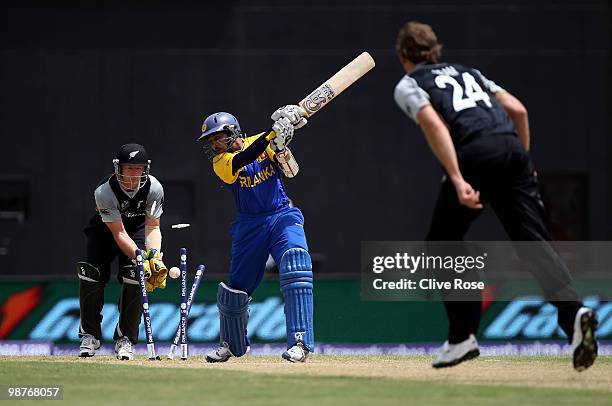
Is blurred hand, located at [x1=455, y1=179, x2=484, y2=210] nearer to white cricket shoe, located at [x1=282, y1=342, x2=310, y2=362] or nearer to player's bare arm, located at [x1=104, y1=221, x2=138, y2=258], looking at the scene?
white cricket shoe, located at [x1=282, y1=342, x2=310, y2=362]

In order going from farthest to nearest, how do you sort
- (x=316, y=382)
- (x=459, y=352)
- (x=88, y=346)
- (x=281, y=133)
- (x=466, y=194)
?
(x=88, y=346) < (x=281, y=133) < (x=459, y=352) < (x=316, y=382) < (x=466, y=194)

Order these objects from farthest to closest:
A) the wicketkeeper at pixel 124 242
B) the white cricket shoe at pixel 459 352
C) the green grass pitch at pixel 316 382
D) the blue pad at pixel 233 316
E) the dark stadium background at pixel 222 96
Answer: the dark stadium background at pixel 222 96
the wicketkeeper at pixel 124 242
the blue pad at pixel 233 316
the white cricket shoe at pixel 459 352
the green grass pitch at pixel 316 382

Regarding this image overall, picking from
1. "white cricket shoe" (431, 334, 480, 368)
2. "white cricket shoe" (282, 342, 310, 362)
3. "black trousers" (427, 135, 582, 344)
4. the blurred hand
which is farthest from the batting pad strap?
the blurred hand

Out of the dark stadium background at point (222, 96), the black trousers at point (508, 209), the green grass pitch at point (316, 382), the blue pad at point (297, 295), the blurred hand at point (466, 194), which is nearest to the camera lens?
the green grass pitch at point (316, 382)

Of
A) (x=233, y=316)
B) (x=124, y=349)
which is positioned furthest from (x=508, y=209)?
(x=124, y=349)

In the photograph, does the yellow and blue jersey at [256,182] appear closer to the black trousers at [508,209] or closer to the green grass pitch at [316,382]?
the green grass pitch at [316,382]

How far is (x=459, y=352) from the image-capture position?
8.73 metres

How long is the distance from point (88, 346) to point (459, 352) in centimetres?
336

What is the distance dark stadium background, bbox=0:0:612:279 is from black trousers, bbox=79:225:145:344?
766 cm

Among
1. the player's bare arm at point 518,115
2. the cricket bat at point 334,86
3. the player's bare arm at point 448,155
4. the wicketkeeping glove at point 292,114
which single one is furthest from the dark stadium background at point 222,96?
the player's bare arm at point 448,155

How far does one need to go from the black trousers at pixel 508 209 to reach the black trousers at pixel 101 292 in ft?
10.2

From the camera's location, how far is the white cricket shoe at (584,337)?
827cm

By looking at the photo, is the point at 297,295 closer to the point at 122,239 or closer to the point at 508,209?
the point at 122,239

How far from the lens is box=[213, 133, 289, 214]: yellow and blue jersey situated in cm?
1025
